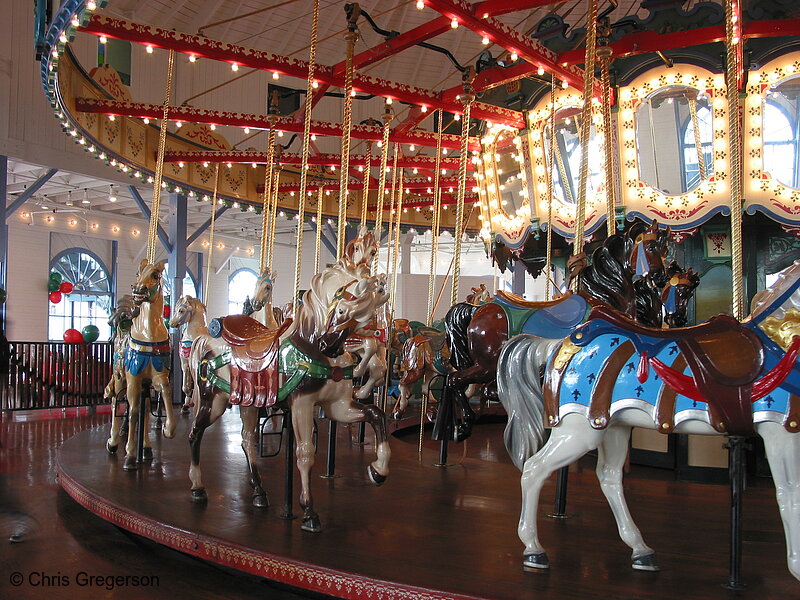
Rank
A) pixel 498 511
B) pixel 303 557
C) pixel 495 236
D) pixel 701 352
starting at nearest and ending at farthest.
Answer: pixel 701 352 → pixel 303 557 → pixel 498 511 → pixel 495 236

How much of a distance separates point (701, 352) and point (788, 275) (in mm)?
505

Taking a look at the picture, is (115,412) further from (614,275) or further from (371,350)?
(614,275)

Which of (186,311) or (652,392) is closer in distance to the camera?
(652,392)

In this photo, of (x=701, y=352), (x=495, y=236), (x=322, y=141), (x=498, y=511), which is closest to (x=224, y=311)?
(x=322, y=141)

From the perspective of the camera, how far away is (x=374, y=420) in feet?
13.2

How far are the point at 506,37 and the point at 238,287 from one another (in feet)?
68.4

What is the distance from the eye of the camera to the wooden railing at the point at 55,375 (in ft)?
34.3

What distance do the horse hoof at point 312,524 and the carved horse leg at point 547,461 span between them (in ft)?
3.98

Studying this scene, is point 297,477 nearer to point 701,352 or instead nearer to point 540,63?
point 701,352

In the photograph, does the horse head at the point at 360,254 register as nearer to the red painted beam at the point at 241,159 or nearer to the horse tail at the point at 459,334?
the horse tail at the point at 459,334

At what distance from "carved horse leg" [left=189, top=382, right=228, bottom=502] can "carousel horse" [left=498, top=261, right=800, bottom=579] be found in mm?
2035

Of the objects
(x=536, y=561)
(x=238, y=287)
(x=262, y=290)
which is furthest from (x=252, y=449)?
(x=238, y=287)

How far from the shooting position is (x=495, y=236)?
9.35 meters

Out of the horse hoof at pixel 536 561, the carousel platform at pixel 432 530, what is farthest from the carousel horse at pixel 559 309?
the horse hoof at pixel 536 561
